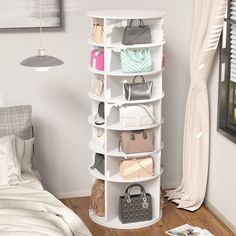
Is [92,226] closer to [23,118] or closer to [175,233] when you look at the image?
[175,233]

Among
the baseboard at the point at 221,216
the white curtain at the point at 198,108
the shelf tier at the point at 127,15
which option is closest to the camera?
the shelf tier at the point at 127,15

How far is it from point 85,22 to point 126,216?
1.53m

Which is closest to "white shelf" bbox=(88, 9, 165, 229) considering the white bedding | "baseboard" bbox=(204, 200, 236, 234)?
"baseboard" bbox=(204, 200, 236, 234)

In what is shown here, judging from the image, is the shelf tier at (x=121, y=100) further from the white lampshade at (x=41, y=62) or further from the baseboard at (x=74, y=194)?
the baseboard at (x=74, y=194)

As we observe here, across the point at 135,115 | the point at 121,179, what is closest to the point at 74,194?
the point at 121,179

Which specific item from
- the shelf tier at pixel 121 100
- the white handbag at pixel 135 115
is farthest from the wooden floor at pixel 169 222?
the shelf tier at pixel 121 100

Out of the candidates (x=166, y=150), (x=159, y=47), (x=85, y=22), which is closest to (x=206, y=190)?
(x=166, y=150)

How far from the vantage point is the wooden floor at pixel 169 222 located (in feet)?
14.6

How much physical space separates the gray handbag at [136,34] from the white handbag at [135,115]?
1.51 ft

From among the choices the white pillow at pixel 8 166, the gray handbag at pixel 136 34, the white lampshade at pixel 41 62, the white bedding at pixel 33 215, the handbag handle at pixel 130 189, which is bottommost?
the handbag handle at pixel 130 189

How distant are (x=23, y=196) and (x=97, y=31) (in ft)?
4.09

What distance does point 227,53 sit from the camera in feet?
14.5

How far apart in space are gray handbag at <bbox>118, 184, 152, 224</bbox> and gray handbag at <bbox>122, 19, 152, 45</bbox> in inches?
43.8

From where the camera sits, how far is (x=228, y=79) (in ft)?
14.6
